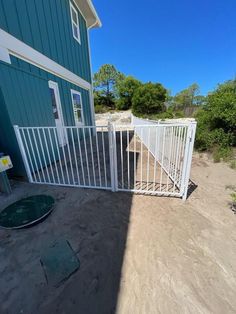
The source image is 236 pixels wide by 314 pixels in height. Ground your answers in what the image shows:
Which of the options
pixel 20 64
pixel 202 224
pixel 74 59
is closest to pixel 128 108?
pixel 74 59

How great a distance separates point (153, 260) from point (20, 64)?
13.7 feet

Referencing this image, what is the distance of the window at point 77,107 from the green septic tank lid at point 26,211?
4338 mm

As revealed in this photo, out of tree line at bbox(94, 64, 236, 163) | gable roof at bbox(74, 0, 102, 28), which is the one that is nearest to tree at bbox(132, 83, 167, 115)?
tree line at bbox(94, 64, 236, 163)

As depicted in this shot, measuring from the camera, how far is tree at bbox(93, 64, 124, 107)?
25.2 meters

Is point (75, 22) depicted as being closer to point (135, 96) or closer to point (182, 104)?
point (135, 96)

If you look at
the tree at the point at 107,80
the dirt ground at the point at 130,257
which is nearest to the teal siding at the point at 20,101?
the dirt ground at the point at 130,257

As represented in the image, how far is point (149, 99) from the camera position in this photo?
17.2 metres

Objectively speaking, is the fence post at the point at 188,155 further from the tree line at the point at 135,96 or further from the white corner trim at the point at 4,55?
the tree line at the point at 135,96

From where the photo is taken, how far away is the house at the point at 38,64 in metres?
2.95

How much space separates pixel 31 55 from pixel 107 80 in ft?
79.4

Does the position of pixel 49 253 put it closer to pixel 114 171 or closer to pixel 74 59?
pixel 114 171

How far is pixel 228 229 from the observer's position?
6.67 ft

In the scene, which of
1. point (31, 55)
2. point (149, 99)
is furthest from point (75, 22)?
point (149, 99)

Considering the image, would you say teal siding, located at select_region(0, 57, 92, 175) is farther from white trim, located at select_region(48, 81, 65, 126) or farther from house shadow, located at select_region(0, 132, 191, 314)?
house shadow, located at select_region(0, 132, 191, 314)
